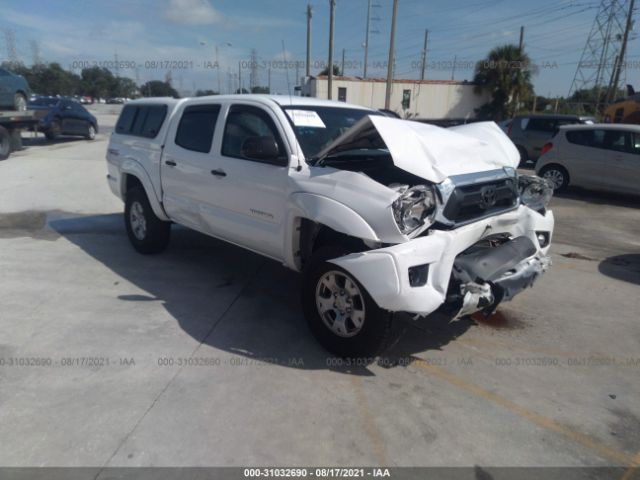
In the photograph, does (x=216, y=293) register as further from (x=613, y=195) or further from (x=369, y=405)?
(x=613, y=195)

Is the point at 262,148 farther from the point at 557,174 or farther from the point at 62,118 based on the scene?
the point at 62,118

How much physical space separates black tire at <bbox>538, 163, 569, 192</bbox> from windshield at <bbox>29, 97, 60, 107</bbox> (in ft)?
61.5

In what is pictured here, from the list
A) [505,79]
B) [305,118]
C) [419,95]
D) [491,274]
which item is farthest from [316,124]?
[419,95]

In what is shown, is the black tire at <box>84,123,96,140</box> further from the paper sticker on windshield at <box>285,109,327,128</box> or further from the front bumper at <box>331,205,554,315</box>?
the front bumper at <box>331,205,554,315</box>

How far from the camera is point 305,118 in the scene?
13.9 ft

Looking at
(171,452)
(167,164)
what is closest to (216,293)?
(167,164)

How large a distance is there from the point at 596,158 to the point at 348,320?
9.24 m

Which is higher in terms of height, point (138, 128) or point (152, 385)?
point (138, 128)

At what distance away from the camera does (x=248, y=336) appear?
13.2ft

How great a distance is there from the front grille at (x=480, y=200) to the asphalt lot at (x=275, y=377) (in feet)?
3.70

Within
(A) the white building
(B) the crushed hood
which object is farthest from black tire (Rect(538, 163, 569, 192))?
(A) the white building

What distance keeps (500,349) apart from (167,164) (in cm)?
392

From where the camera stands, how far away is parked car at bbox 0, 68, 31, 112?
1496 cm

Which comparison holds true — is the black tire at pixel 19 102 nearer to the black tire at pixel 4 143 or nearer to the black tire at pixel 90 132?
the black tire at pixel 4 143
